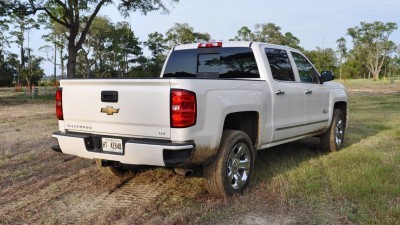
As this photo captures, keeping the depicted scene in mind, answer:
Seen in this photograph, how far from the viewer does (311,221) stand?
3.90 meters

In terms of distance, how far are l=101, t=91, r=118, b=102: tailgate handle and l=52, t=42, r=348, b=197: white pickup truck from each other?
0.01m

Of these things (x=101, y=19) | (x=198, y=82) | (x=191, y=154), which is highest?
(x=101, y=19)

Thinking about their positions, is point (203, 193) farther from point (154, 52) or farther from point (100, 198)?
point (154, 52)

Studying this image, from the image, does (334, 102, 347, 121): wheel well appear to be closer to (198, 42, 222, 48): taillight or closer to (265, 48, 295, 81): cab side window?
(265, 48, 295, 81): cab side window

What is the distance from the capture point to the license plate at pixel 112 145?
4.24 m

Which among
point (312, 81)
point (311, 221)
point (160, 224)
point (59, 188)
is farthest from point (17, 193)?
point (312, 81)

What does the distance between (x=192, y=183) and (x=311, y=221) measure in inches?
69.2

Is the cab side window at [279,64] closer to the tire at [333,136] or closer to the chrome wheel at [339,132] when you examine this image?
the tire at [333,136]

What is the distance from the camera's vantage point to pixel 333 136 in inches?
281

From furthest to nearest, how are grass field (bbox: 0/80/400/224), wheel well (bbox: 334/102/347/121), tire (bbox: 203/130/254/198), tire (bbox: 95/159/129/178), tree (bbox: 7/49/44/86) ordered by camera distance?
tree (bbox: 7/49/44/86) → wheel well (bbox: 334/102/347/121) → tire (bbox: 95/159/129/178) → tire (bbox: 203/130/254/198) → grass field (bbox: 0/80/400/224)

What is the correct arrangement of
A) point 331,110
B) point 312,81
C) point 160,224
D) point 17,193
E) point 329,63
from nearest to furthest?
point 160,224 → point 17,193 → point 312,81 → point 331,110 → point 329,63

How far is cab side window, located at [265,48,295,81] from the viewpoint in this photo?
5.62m

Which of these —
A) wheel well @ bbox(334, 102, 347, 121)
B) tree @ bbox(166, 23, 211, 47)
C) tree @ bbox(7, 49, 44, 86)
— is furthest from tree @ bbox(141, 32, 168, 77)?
wheel well @ bbox(334, 102, 347, 121)

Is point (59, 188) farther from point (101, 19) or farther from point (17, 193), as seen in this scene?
point (101, 19)
